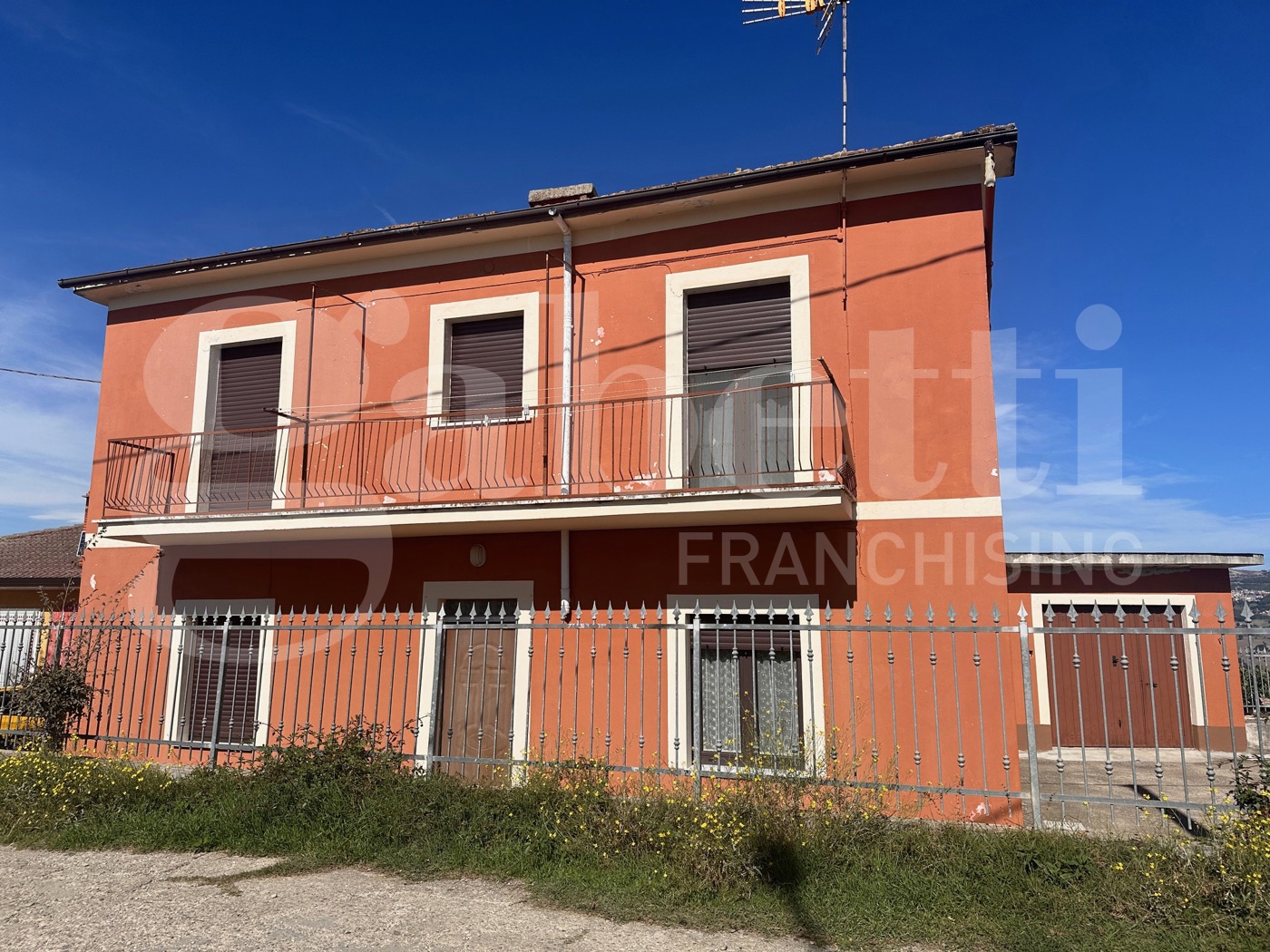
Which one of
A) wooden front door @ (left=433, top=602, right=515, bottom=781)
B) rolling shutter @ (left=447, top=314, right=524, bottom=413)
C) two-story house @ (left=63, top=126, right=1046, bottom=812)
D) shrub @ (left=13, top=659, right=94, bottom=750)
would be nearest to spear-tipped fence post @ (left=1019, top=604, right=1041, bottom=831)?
two-story house @ (left=63, top=126, right=1046, bottom=812)

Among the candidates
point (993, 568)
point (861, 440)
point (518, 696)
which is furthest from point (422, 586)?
point (993, 568)

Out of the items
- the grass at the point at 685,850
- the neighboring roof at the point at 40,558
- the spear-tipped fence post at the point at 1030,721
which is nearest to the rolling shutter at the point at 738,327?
the spear-tipped fence post at the point at 1030,721

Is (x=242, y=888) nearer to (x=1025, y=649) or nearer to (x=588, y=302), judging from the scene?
(x=1025, y=649)

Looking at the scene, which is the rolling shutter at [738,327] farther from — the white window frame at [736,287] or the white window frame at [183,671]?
the white window frame at [183,671]

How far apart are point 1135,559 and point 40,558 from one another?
19707mm

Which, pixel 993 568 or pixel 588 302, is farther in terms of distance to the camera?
pixel 588 302

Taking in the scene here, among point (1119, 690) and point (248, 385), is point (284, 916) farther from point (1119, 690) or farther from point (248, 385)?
point (1119, 690)

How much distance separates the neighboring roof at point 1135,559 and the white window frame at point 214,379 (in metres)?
10.9

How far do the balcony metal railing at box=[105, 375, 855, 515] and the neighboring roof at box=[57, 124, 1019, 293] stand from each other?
6.63 feet

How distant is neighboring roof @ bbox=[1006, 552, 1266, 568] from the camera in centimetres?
1323

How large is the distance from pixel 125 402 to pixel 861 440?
358 inches

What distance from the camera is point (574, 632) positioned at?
8.58 m

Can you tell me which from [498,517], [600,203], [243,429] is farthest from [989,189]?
[243,429]

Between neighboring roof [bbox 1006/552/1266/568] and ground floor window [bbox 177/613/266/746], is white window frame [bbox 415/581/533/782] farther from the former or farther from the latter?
neighboring roof [bbox 1006/552/1266/568]
